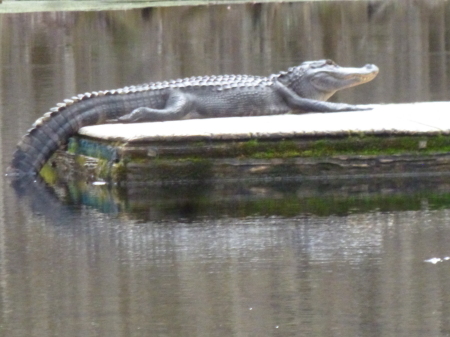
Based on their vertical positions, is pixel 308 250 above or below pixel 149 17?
below

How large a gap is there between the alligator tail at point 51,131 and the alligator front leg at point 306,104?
1541 millimetres

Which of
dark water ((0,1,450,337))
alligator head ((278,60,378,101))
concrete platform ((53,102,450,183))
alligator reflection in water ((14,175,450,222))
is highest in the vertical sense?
alligator head ((278,60,378,101))

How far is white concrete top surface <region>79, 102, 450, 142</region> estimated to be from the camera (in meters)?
7.58

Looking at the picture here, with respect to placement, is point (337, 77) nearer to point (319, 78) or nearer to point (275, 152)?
point (319, 78)

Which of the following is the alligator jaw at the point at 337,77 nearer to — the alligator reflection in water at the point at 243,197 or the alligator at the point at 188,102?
the alligator at the point at 188,102

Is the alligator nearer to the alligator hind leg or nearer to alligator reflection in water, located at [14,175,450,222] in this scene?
the alligator hind leg

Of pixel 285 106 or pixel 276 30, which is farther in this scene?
pixel 276 30

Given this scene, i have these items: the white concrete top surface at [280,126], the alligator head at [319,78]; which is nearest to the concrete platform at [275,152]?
the white concrete top surface at [280,126]

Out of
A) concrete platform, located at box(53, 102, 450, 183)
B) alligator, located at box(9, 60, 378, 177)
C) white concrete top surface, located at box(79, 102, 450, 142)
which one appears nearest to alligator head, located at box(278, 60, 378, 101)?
alligator, located at box(9, 60, 378, 177)

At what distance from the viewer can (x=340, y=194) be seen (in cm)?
704

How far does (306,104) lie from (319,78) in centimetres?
36

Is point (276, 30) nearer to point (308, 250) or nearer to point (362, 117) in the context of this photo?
point (362, 117)

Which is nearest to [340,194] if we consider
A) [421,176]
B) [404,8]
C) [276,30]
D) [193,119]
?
[421,176]

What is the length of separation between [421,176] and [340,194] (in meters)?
0.80
